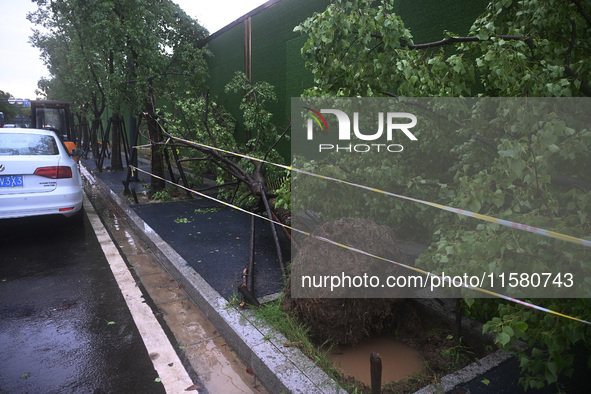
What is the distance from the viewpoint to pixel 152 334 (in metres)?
3.62

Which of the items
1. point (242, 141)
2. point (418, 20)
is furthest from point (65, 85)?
point (418, 20)

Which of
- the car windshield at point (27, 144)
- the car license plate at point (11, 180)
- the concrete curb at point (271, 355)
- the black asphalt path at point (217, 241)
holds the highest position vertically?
the car windshield at point (27, 144)

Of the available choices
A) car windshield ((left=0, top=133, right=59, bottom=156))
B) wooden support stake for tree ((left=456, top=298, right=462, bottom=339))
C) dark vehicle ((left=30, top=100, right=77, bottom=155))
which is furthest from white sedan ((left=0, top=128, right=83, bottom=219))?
dark vehicle ((left=30, top=100, right=77, bottom=155))

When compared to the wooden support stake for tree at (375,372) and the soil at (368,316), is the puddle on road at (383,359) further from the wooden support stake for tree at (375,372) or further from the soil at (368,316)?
the wooden support stake for tree at (375,372)

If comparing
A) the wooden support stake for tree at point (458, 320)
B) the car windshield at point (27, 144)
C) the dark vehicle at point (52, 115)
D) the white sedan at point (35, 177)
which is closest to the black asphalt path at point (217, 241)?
the white sedan at point (35, 177)

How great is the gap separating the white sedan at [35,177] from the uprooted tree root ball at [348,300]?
484 centimetres

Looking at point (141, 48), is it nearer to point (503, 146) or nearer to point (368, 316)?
point (368, 316)

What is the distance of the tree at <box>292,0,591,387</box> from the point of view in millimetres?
1970

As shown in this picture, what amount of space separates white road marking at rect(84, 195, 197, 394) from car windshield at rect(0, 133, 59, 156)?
215cm

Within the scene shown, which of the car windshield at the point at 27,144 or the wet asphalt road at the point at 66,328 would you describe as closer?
the wet asphalt road at the point at 66,328

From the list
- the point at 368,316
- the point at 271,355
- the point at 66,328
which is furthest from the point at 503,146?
the point at 66,328

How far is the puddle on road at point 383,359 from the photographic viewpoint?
3023mm

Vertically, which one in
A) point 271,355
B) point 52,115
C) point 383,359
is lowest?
point 383,359

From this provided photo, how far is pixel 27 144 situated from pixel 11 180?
0.82 meters
